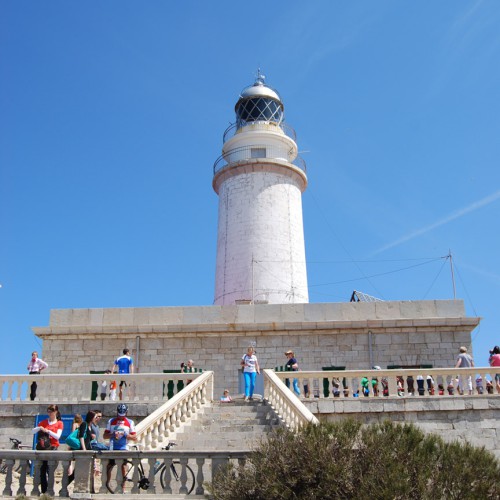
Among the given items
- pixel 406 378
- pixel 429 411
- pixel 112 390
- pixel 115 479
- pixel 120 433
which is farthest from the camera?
pixel 112 390

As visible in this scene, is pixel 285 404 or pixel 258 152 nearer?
pixel 285 404

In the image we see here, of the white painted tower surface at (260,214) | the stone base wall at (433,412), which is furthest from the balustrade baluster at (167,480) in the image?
the white painted tower surface at (260,214)

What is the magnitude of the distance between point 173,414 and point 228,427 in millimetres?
1177

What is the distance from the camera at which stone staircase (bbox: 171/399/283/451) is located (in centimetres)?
1300

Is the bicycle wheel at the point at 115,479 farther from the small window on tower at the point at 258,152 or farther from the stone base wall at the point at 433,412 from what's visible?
the small window on tower at the point at 258,152

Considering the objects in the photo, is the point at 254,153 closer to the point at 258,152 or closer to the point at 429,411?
the point at 258,152

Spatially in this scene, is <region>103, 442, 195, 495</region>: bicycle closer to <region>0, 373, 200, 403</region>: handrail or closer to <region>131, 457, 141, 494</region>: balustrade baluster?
<region>131, 457, 141, 494</region>: balustrade baluster

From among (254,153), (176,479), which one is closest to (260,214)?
(254,153)

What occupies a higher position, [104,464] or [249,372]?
[249,372]

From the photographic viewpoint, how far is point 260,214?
26.1 metres

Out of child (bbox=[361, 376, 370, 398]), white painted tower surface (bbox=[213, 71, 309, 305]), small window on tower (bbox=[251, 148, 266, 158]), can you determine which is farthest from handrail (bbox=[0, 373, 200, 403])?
small window on tower (bbox=[251, 148, 266, 158])

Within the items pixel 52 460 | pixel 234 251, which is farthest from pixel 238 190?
pixel 52 460

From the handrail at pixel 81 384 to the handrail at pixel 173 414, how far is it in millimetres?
525

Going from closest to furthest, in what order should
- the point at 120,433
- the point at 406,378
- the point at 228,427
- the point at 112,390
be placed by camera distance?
the point at 120,433 < the point at 228,427 < the point at 406,378 < the point at 112,390
